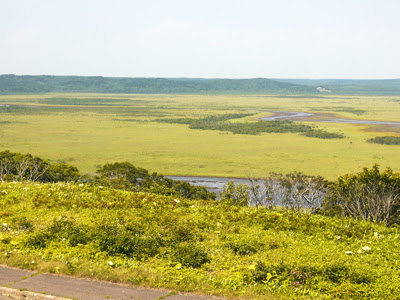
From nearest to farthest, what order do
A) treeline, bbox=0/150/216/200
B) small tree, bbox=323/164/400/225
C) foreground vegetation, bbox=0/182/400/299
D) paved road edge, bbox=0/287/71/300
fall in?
paved road edge, bbox=0/287/71/300 → foreground vegetation, bbox=0/182/400/299 → small tree, bbox=323/164/400/225 → treeline, bbox=0/150/216/200

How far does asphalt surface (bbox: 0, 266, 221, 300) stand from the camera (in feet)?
37.4

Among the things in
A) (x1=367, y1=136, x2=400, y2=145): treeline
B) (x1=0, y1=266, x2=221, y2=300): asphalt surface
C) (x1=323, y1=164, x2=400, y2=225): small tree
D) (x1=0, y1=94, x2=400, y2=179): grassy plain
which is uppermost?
(x1=0, y1=266, x2=221, y2=300): asphalt surface

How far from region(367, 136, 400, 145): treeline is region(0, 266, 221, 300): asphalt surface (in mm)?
97921

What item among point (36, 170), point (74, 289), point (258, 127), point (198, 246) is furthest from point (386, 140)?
point (74, 289)

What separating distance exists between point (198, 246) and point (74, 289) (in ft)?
14.9

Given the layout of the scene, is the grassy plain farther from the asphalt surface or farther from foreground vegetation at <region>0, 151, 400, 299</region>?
the asphalt surface

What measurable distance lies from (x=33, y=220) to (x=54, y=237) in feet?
8.17

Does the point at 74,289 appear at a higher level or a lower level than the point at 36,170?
higher

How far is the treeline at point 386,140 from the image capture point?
334 ft

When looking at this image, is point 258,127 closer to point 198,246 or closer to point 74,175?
point 74,175

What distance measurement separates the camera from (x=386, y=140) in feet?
343

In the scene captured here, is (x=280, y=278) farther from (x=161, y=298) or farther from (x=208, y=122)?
(x=208, y=122)

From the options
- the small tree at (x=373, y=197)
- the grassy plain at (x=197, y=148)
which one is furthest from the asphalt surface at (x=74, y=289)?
the grassy plain at (x=197, y=148)

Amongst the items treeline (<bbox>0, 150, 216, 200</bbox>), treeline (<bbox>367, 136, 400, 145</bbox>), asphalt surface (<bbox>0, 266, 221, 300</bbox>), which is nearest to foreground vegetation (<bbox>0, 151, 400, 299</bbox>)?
asphalt surface (<bbox>0, 266, 221, 300</bbox>)
